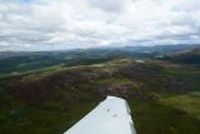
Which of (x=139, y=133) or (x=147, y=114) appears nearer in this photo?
(x=139, y=133)

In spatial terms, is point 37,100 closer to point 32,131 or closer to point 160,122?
point 32,131

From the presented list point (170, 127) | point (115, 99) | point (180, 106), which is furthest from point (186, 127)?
point (115, 99)

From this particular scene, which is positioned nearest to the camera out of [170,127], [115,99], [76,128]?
[76,128]

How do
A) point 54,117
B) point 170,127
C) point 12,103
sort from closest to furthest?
point 170,127, point 54,117, point 12,103

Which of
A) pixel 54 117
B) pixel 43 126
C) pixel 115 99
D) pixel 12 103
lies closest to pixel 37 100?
pixel 12 103

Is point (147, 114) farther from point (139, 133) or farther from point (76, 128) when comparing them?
point (76, 128)

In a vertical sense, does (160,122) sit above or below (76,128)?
below
